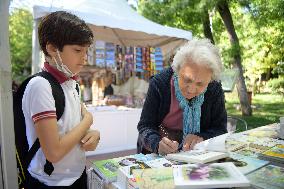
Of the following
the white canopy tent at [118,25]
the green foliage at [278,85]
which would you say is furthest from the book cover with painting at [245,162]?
the green foliage at [278,85]

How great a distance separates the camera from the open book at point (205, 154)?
1.35m

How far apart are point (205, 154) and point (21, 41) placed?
895 inches

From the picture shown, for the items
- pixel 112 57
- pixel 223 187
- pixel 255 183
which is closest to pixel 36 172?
pixel 223 187

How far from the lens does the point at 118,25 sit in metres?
4.95

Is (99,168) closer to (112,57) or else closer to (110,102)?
(110,102)

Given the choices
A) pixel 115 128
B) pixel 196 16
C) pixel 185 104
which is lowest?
pixel 115 128

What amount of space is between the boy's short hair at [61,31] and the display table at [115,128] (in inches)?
136

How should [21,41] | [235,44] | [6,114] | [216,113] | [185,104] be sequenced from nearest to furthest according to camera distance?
[6,114]
[185,104]
[216,113]
[235,44]
[21,41]

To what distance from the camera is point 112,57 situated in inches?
229

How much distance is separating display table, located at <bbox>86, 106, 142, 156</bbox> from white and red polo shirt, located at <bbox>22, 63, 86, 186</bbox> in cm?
337

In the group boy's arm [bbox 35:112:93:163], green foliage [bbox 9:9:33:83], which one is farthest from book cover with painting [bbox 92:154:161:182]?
green foliage [bbox 9:9:33:83]

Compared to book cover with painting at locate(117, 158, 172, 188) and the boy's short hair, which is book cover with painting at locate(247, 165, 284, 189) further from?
the boy's short hair

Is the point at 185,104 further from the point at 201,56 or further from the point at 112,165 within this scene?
the point at 112,165

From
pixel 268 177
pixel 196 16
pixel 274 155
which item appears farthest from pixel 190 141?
pixel 196 16
